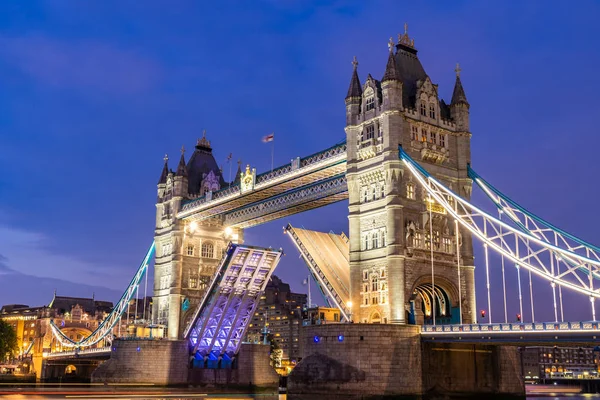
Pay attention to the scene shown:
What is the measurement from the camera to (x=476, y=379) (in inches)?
1762

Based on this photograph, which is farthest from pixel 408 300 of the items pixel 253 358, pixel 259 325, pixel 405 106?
pixel 259 325

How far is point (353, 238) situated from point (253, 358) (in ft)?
73.0

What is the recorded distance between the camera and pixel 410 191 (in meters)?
47.0

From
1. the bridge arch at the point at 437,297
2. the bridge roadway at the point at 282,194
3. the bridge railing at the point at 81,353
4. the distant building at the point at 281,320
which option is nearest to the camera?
the bridge arch at the point at 437,297

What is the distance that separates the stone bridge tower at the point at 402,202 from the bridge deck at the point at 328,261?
2810 millimetres

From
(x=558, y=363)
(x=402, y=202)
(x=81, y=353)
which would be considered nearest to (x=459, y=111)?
(x=402, y=202)

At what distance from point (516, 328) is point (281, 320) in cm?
11072

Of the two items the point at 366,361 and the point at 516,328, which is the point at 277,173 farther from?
the point at 516,328

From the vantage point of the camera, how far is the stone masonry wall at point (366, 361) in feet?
135

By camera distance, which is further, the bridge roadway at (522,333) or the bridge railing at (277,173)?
the bridge railing at (277,173)

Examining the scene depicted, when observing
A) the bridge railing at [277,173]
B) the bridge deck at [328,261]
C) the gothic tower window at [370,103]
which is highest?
the gothic tower window at [370,103]

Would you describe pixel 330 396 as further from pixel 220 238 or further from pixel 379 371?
pixel 220 238

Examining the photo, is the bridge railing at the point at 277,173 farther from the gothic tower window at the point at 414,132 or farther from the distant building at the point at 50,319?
the distant building at the point at 50,319

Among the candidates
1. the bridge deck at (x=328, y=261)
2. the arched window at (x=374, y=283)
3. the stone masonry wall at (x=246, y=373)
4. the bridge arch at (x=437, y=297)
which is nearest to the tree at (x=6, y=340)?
the stone masonry wall at (x=246, y=373)
